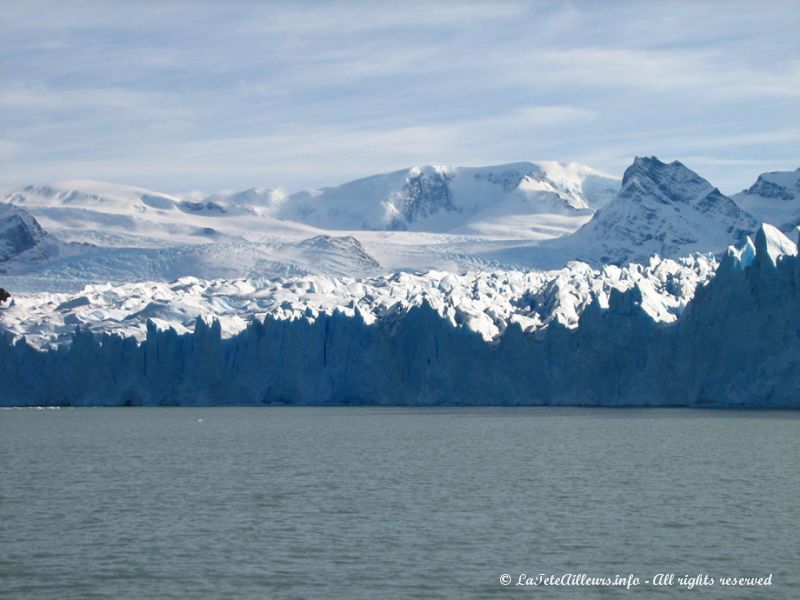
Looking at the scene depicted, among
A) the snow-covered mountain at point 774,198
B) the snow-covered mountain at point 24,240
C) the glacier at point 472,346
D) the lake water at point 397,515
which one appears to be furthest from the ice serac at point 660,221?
the lake water at point 397,515

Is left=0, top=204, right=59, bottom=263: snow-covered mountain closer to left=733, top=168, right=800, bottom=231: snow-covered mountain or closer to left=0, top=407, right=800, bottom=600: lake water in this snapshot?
left=733, top=168, right=800, bottom=231: snow-covered mountain

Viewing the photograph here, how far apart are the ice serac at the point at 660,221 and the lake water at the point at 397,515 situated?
10598cm

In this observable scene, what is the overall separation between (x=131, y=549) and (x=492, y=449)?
21.5 meters

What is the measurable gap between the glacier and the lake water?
399 inches

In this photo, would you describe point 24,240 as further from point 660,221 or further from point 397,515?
point 397,515

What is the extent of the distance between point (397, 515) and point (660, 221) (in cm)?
14061

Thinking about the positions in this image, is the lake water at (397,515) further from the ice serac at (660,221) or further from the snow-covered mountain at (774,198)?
the snow-covered mountain at (774,198)

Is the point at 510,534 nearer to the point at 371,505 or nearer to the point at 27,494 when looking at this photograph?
the point at 371,505

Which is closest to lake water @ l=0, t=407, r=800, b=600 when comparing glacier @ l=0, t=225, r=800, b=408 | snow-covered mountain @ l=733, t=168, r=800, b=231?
glacier @ l=0, t=225, r=800, b=408

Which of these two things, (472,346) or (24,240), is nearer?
(472,346)

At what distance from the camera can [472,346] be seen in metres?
67.1

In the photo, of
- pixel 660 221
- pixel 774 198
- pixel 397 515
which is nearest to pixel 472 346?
pixel 397 515

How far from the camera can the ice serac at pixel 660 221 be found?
15038cm

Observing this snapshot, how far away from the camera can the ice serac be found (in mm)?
150375
